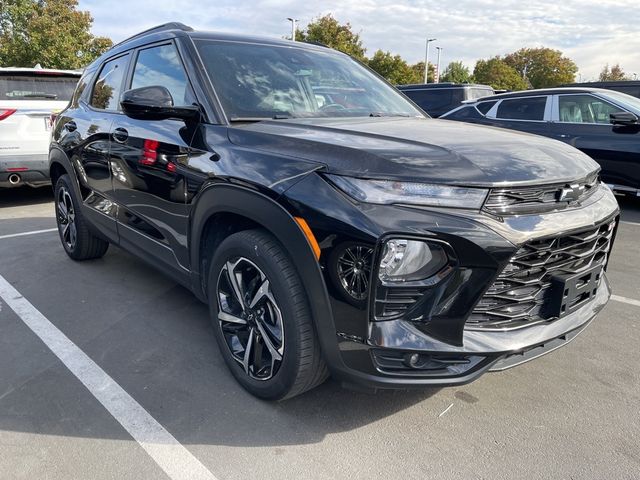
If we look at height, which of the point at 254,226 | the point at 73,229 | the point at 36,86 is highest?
the point at 36,86

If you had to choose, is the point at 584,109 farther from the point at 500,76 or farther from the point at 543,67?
the point at 543,67

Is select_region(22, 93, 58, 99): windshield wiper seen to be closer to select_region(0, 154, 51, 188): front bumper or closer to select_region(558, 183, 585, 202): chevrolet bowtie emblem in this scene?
select_region(0, 154, 51, 188): front bumper

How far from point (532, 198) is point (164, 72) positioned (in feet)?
7.68

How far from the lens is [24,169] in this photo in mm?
6711

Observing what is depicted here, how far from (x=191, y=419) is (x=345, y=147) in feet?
4.81

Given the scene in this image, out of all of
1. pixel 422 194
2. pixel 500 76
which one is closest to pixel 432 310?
pixel 422 194

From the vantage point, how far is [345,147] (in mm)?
2072

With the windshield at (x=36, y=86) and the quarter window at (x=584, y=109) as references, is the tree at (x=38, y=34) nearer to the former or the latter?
the windshield at (x=36, y=86)

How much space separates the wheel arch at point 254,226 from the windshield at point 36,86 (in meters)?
5.53

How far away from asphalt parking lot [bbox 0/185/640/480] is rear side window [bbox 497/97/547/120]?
4882 millimetres

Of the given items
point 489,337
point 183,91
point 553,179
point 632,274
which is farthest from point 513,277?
point 632,274

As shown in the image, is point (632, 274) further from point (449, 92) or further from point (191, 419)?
point (449, 92)

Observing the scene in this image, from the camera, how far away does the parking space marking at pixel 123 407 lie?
6.93 feet

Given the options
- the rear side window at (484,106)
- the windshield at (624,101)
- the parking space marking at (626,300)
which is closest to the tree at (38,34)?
the rear side window at (484,106)
